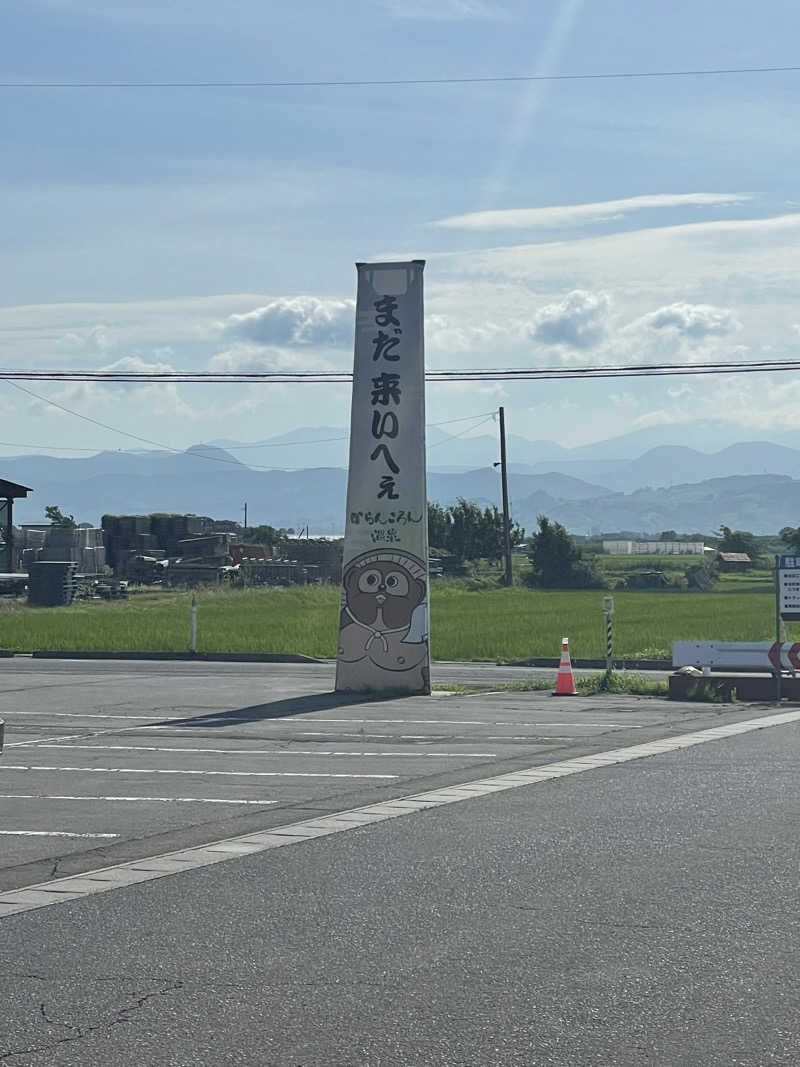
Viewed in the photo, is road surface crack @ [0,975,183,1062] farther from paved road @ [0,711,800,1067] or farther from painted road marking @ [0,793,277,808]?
painted road marking @ [0,793,277,808]

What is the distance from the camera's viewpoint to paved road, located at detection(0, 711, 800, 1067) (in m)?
5.70

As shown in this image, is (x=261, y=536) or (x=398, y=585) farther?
(x=261, y=536)

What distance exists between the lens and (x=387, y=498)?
24078mm

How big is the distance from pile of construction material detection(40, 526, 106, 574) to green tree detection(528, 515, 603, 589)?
84.8ft

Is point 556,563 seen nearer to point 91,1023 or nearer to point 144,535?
point 144,535

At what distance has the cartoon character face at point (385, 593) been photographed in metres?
23.9

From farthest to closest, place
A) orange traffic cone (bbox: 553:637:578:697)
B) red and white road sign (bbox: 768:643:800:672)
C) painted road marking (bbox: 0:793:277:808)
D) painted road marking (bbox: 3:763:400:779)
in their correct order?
orange traffic cone (bbox: 553:637:578:697) → red and white road sign (bbox: 768:643:800:672) → painted road marking (bbox: 3:763:400:779) → painted road marking (bbox: 0:793:277:808)

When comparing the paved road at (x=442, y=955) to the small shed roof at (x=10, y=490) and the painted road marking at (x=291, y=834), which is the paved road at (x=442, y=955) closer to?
the painted road marking at (x=291, y=834)

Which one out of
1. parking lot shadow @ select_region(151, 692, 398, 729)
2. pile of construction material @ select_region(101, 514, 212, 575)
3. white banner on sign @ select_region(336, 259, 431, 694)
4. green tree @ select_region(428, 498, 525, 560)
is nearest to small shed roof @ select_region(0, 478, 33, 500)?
pile of construction material @ select_region(101, 514, 212, 575)

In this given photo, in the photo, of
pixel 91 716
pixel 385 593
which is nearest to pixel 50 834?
pixel 91 716

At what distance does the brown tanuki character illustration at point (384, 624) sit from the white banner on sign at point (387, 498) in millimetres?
17

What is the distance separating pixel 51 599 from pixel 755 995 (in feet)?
185

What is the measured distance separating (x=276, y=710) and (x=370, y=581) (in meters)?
4.12

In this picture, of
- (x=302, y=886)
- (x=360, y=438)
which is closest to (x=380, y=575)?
(x=360, y=438)
